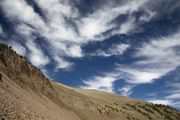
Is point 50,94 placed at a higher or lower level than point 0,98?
higher

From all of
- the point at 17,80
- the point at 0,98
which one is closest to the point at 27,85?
the point at 17,80

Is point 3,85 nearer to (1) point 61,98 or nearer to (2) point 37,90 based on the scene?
(2) point 37,90

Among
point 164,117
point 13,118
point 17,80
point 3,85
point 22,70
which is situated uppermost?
point 164,117

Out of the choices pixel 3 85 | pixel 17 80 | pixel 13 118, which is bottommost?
pixel 13 118

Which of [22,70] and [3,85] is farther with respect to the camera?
[22,70]

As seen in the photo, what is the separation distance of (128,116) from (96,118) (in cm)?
2087

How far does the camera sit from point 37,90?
46750mm

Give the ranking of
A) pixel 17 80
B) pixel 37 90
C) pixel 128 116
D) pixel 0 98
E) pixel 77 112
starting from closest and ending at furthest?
pixel 0 98 < pixel 17 80 < pixel 37 90 < pixel 77 112 < pixel 128 116

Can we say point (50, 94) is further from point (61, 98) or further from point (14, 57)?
point (14, 57)

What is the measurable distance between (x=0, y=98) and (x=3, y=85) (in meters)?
7.07

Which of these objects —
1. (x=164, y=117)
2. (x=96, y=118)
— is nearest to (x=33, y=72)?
(x=96, y=118)

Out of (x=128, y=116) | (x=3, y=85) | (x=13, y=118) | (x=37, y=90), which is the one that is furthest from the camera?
(x=128, y=116)

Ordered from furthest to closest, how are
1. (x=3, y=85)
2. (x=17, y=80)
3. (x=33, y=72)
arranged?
(x=33, y=72), (x=17, y=80), (x=3, y=85)

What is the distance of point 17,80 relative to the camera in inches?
1668
